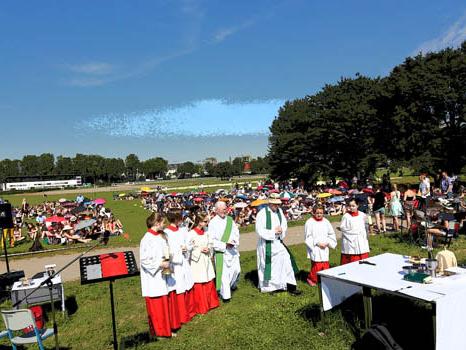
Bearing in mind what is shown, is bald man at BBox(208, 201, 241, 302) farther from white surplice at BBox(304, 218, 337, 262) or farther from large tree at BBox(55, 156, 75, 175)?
large tree at BBox(55, 156, 75, 175)

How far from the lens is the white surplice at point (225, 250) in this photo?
7711mm

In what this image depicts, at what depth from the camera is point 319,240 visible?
7.93 meters

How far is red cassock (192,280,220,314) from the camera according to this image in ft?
23.9

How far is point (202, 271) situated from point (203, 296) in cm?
51

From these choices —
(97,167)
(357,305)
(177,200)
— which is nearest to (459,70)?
(177,200)

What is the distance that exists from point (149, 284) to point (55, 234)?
51.9ft

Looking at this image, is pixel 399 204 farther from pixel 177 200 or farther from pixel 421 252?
pixel 177 200

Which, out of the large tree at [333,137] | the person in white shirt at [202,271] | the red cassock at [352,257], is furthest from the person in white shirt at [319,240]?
the large tree at [333,137]

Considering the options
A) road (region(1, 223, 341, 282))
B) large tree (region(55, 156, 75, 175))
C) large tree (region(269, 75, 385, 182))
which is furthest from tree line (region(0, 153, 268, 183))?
road (region(1, 223, 341, 282))

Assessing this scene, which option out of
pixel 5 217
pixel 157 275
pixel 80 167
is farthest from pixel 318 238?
pixel 80 167

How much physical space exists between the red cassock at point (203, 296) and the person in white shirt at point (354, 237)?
2981 mm

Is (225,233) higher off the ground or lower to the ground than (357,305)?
higher

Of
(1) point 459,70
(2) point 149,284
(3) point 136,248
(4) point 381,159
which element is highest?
(1) point 459,70

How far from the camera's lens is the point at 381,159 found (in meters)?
33.6
